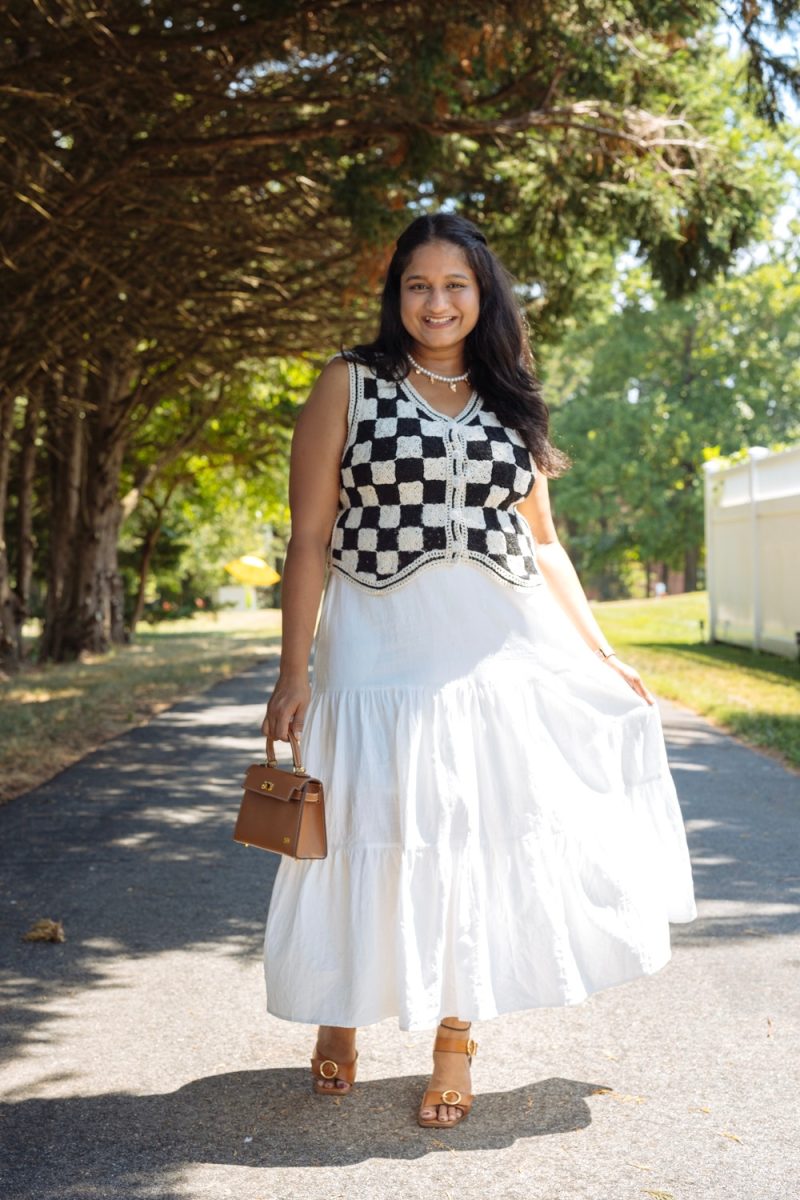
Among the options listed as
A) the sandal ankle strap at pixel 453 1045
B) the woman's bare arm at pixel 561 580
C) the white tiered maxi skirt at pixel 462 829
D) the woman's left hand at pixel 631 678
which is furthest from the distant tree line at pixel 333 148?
the sandal ankle strap at pixel 453 1045

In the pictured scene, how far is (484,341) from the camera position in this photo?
12.8 feet

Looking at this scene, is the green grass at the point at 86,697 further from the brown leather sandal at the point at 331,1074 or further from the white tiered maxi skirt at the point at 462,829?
the white tiered maxi skirt at the point at 462,829

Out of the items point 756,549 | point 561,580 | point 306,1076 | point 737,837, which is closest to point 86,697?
point 756,549

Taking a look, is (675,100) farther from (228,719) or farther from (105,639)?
(105,639)

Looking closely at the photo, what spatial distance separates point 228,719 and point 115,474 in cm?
1100

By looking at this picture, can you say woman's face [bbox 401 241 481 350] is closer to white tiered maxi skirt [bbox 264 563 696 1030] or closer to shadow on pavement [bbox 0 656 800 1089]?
white tiered maxi skirt [bbox 264 563 696 1030]

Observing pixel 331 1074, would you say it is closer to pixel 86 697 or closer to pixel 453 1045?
pixel 453 1045

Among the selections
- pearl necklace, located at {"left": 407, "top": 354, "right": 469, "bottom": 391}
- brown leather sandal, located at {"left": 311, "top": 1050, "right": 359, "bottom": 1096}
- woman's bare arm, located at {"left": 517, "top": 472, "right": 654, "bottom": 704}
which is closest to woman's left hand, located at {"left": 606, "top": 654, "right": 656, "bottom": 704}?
woman's bare arm, located at {"left": 517, "top": 472, "right": 654, "bottom": 704}

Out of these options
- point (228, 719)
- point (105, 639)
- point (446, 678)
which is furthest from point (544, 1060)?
point (105, 639)

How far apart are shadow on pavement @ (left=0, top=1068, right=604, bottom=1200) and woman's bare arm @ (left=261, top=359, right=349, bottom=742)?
96 cm

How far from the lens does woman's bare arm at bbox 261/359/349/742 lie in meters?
3.70

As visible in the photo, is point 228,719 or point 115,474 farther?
point 115,474

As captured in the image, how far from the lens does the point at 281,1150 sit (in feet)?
11.3

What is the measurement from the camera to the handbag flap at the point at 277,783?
3529mm
